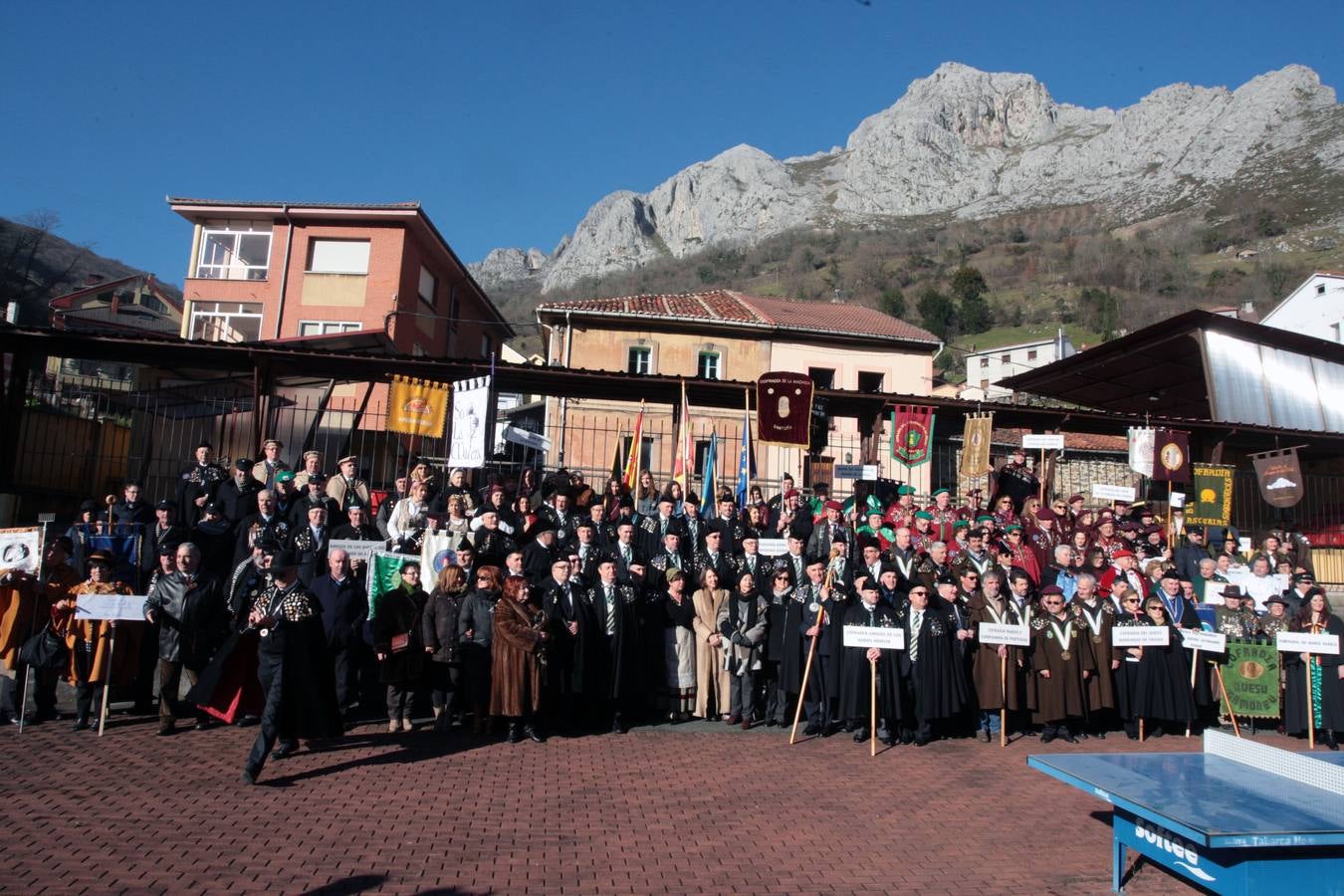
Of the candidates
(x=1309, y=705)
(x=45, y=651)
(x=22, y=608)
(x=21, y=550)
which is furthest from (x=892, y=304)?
(x=45, y=651)

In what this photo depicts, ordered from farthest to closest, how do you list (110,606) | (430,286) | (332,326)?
(430,286) < (332,326) < (110,606)

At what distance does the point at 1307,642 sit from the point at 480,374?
11.3m

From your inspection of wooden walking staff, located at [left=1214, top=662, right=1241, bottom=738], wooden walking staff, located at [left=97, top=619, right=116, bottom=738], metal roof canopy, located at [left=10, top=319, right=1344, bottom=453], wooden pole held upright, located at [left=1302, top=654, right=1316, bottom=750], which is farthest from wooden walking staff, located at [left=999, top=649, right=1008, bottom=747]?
wooden walking staff, located at [left=97, top=619, right=116, bottom=738]

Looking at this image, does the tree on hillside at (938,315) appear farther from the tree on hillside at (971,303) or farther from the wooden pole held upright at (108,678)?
the wooden pole held upright at (108,678)

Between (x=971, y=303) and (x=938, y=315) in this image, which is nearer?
(x=938, y=315)

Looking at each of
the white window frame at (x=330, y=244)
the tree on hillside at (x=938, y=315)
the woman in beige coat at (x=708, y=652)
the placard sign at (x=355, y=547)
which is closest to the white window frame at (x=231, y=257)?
the white window frame at (x=330, y=244)

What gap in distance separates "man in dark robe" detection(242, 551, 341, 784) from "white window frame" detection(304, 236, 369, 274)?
25.8 meters

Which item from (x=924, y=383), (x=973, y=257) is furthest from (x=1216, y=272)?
(x=924, y=383)

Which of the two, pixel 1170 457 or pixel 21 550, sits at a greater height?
pixel 1170 457

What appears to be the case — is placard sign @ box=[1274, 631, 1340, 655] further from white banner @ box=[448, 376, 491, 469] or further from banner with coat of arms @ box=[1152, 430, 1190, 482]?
white banner @ box=[448, 376, 491, 469]

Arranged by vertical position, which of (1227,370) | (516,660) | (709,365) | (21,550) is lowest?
(516,660)

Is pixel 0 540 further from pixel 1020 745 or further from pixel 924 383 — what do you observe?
pixel 924 383

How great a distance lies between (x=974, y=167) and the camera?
414 feet

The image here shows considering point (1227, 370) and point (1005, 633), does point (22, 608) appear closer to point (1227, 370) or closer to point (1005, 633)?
point (1005, 633)
